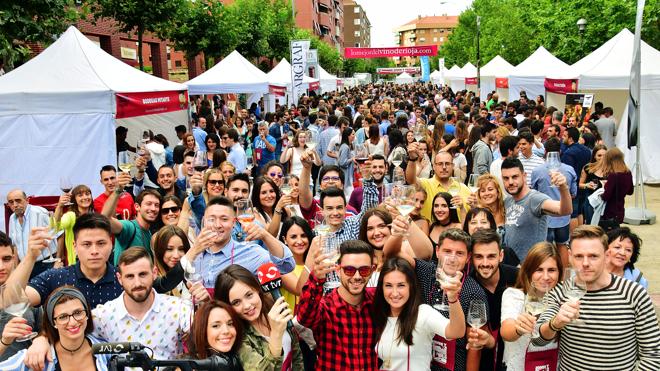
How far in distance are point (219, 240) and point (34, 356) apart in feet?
4.43

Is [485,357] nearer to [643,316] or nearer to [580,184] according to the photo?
[643,316]

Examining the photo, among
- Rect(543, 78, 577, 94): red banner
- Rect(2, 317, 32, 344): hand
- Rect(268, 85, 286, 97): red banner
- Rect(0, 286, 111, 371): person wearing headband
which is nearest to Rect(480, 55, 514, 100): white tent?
Rect(543, 78, 577, 94): red banner

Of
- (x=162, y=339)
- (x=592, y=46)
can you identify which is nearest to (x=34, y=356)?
(x=162, y=339)

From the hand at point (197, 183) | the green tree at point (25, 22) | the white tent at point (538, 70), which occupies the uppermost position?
the green tree at point (25, 22)

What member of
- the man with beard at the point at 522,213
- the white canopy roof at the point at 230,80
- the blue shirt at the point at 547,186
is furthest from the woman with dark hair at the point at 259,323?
the white canopy roof at the point at 230,80

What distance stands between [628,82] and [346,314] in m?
13.7

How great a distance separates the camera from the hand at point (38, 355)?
302cm

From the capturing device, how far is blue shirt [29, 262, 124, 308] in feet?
12.5

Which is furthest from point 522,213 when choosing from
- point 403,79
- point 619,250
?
point 403,79

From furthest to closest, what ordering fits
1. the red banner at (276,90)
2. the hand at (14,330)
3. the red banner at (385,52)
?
the red banner at (385,52)
the red banner at (276,90)
the hand at (14,330)

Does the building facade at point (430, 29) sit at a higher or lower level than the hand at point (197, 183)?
higher

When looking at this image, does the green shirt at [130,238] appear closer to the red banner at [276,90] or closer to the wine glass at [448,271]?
the wine glass at [448,271]

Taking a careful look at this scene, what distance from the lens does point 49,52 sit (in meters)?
9.94

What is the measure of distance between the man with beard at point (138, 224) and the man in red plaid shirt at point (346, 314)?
7.35 ft
